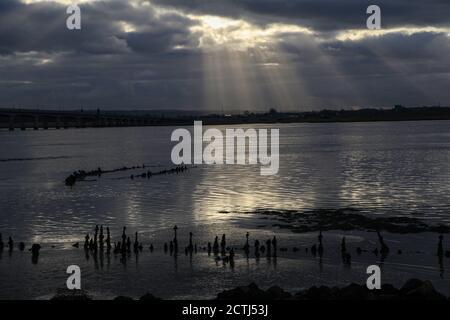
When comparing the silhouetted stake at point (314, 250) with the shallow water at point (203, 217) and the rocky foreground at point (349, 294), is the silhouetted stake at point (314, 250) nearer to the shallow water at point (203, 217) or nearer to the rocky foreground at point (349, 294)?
the shallow water at point (203, 217)

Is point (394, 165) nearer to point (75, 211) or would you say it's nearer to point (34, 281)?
point (75, 211)

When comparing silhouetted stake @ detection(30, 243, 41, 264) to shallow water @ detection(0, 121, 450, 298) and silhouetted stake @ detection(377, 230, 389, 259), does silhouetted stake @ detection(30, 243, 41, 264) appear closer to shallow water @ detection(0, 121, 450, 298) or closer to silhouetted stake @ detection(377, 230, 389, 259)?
shallow water @ detection(0, 121, 450, 298)

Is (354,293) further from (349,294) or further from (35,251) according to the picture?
(35,251)

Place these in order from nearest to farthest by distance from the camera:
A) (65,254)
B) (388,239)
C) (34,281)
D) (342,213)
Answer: (34,281) < (65,254) < (388,239) < (342,213)

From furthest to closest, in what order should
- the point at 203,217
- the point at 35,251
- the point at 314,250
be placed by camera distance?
the point at 203,217 < the point at 35,251 < the point at 314,250

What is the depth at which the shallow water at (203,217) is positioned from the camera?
106ft

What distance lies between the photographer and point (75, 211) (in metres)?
57.3

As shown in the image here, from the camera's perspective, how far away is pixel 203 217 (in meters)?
52.8

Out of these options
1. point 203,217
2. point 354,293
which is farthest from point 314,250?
point 203,217

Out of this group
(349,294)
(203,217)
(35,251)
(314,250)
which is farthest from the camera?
(203,217)

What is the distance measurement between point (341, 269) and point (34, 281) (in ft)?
55.6
